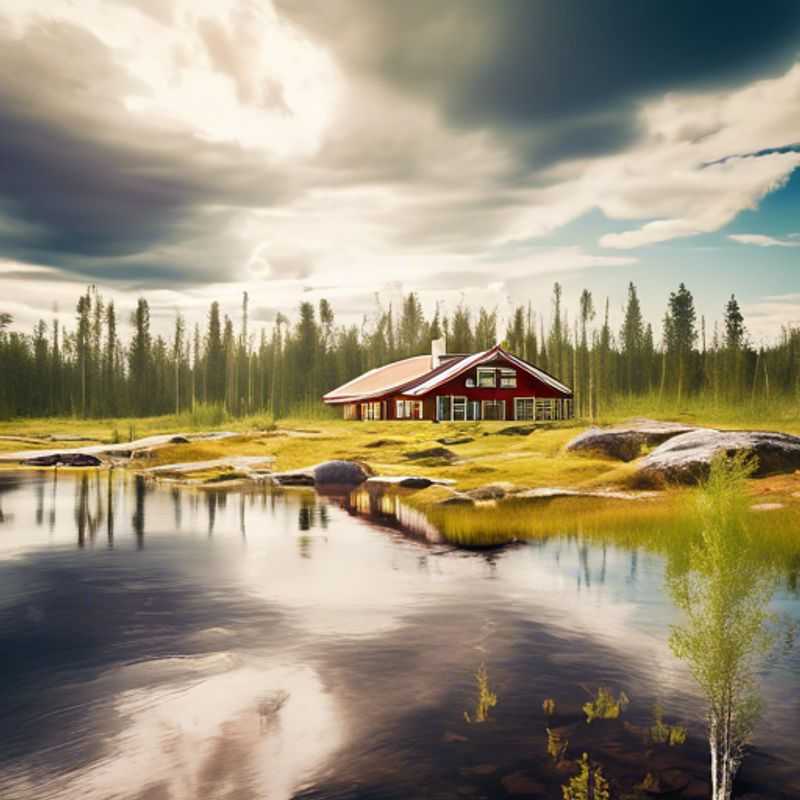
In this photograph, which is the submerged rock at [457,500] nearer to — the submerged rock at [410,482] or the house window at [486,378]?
the submerged rock at [410,482]

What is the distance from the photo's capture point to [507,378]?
2554 inches

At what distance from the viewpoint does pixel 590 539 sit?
23344mm

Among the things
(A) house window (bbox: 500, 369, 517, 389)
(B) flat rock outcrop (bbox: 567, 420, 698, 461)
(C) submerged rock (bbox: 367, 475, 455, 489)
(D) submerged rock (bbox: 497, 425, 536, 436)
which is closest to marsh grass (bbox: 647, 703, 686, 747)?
(C) submerged rock (bbox: 367, 475, 455, 489)

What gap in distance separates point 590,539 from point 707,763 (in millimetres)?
14053

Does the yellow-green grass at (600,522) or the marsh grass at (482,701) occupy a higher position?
the yellow-green grass at (600,522)

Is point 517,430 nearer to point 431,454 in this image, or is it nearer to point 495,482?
point 431,454

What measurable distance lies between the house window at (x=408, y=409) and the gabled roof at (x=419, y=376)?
131 centimetres

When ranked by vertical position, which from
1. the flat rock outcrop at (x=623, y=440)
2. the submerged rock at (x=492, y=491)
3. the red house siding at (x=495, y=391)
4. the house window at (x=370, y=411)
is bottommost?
the submerged rock at (x=492, y=491)

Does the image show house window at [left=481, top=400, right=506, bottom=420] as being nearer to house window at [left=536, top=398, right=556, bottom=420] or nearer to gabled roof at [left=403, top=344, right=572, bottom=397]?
gabled roof at [left=403, top=344, right=572, bottom=397]

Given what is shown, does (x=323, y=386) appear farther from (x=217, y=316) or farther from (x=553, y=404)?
(x=553, y=404)

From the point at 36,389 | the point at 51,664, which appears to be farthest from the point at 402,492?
the point at 36,389

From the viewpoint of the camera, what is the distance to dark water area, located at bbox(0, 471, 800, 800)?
9.16 meters

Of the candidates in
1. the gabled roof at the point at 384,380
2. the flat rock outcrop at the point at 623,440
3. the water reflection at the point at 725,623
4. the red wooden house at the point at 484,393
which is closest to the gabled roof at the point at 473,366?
the red wooden house at the point at 484,393

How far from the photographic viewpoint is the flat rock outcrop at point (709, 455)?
3081 centimetres
